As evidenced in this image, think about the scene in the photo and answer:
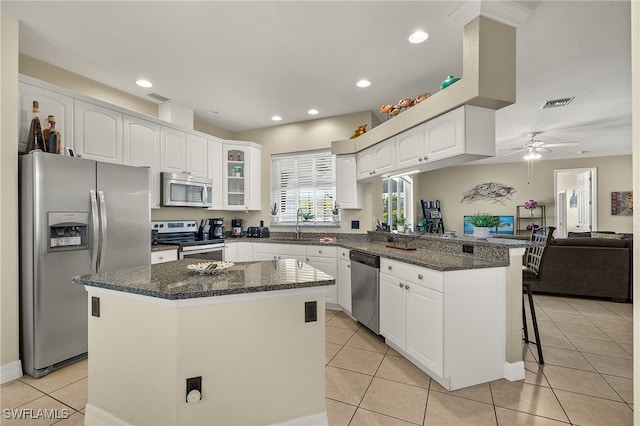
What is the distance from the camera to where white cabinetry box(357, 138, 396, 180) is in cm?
347

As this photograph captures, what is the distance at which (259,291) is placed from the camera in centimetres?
158

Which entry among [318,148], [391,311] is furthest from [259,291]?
[318,148]

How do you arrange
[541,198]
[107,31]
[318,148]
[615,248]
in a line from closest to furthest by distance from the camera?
[107,31], [615,248], [318,148], [541,198]

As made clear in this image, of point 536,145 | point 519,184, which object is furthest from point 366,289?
point 519,184

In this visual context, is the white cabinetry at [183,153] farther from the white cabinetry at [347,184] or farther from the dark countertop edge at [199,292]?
the dark countertop edge at [199,292]

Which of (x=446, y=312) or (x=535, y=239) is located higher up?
(x=535, y=239)

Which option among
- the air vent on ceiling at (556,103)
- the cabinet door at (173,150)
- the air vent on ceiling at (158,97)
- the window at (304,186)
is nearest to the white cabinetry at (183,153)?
the cabinet door at (173,150)

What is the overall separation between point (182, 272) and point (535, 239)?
2.98 m

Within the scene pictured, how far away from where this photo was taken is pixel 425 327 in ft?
7.55

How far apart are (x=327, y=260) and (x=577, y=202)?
7917mm

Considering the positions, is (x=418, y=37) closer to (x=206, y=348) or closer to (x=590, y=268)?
(x=206, y=348)

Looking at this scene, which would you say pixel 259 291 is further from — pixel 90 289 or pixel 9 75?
pixel 9 75

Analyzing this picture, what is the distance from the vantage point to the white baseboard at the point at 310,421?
65.4 inches

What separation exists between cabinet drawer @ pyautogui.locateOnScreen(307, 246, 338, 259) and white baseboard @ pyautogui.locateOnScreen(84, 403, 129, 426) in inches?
105
